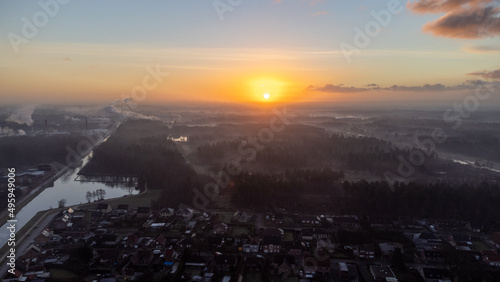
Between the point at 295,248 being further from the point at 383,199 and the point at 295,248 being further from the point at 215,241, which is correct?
the point at 383,199

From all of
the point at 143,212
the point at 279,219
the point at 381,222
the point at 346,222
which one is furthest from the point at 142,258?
→ the point at 381,222

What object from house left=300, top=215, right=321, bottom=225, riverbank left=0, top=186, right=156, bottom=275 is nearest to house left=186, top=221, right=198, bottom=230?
riverbank left=0, top=186, right=156, bottom=275

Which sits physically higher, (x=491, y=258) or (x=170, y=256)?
(x=491, y=258)

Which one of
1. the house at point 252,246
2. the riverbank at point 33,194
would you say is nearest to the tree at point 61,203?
the riverbank at point 33,194

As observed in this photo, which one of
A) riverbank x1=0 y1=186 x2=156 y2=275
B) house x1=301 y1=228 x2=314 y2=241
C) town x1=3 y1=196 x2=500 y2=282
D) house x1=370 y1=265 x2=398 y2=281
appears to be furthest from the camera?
house x1=301 y1=228 x2=314 y2=241

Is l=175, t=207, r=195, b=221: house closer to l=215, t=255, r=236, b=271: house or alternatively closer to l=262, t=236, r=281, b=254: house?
l=215, t=255, r=236, b=271: house

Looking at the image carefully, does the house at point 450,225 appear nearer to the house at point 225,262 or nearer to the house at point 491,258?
the house at point 491,258

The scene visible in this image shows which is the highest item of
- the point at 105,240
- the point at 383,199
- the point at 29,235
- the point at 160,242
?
the point at 383,199
